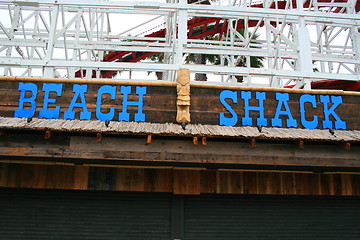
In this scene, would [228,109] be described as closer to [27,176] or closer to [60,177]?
[60,177]

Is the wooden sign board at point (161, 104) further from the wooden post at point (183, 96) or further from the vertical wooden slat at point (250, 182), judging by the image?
the vertical wooden slat at point (250, 182)

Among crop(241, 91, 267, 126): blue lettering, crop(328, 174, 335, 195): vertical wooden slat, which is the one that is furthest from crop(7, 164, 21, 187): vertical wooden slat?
crop(328, 174, 335, 195): vertical wooden slat

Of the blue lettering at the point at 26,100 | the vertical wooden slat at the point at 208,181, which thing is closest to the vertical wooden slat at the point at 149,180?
the vertical wooden slat at the point at 208,181

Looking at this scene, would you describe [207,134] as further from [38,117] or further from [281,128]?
[38,117]

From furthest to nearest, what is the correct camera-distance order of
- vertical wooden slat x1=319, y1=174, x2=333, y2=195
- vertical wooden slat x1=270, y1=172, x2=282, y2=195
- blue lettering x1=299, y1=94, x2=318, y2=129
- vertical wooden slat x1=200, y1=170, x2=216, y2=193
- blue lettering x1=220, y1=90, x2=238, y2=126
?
vertical wooden slat x1=319, y1=174, x2=333, y2=195 → vertical wooden slat x1=270, y1=172, x2=282, y2=195 → vertical wooden slat x1=200, y1=170, x2=216, y2=193 → blue lettering x1=299, y1=94, x2=318, y2=129 → blue lettering x1=220, y1=90, x2=238, y2=126

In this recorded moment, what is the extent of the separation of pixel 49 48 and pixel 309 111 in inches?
253

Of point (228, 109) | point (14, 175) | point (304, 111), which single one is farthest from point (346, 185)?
point (14, 175)

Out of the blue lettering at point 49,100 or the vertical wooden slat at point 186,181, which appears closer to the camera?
the blue lettering at point 49,100

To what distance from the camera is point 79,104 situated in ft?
21.7

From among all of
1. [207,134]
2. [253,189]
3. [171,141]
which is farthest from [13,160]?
[253,189]

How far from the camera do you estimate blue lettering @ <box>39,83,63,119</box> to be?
651 cm

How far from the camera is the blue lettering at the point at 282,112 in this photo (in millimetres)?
6770

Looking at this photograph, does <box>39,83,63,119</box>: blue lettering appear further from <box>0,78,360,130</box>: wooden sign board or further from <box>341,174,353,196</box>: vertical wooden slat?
<box>341,174,353,196</box>: vertical wooden slat

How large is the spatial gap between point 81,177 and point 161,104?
2.61m
